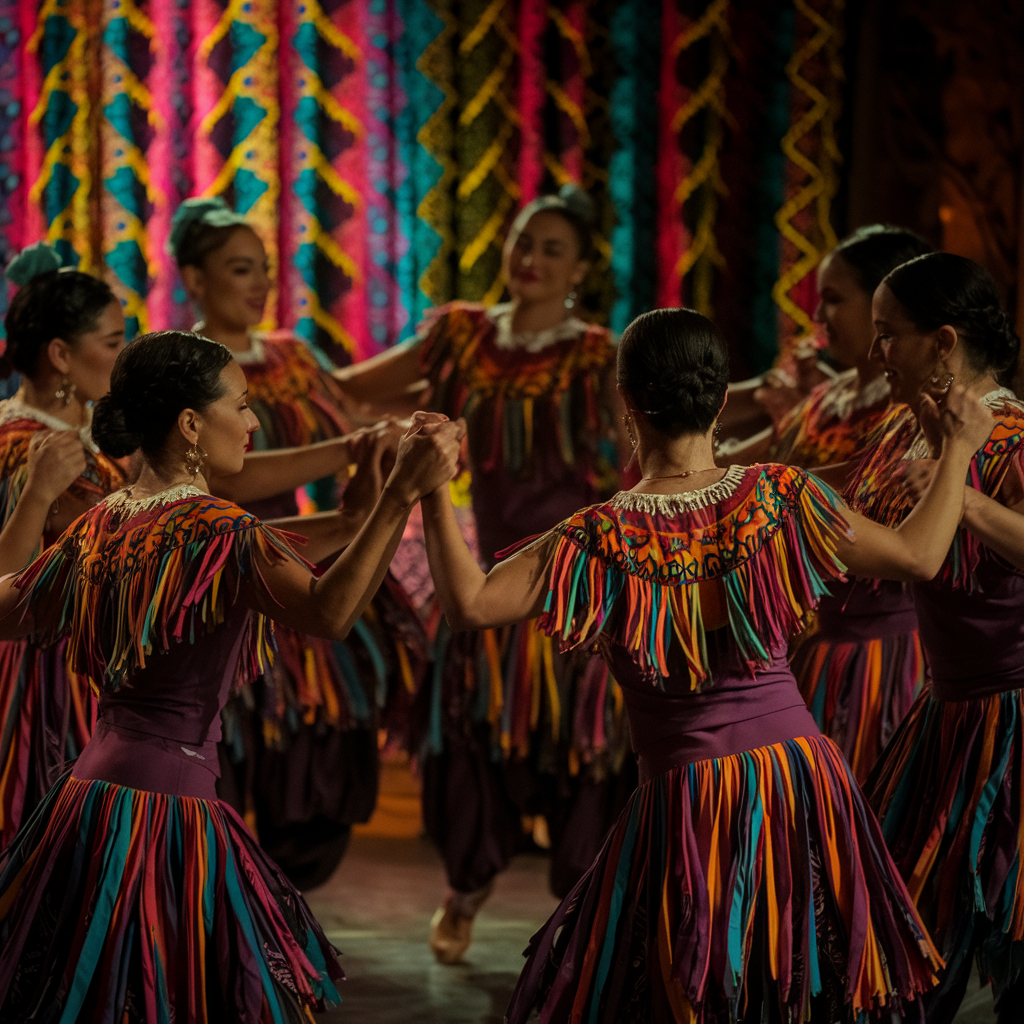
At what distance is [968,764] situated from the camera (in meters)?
2.13

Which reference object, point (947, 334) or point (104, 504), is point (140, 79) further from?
point (947, 334)

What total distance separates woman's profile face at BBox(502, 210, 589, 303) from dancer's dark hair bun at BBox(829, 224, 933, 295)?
790 mm

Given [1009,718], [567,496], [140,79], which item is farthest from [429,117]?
[1009,718]

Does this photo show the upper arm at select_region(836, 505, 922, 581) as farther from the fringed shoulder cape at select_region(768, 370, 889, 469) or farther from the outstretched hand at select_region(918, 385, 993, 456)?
the fringed shoulder cape at select_region(768, 370, 889, 469)

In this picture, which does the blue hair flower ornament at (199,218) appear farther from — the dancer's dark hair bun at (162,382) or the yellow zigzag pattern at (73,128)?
the dancer's dark hair bun at (162,382)

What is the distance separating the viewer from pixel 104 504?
2043mm

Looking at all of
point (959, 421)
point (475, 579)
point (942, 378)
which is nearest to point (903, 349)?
point (942, 378)

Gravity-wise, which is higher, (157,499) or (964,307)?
(964,307)

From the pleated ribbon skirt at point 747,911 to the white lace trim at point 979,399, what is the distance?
56cm

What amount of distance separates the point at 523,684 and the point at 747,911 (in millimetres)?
1610

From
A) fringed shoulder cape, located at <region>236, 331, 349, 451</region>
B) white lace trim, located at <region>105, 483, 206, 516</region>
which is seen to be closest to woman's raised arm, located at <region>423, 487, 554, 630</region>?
white lace trim, located at <region>105, 483, 206, 516</region>

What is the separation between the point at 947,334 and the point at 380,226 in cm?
237

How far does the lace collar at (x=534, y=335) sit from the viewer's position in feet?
11.3

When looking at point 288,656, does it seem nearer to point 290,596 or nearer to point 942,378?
point 290,596
